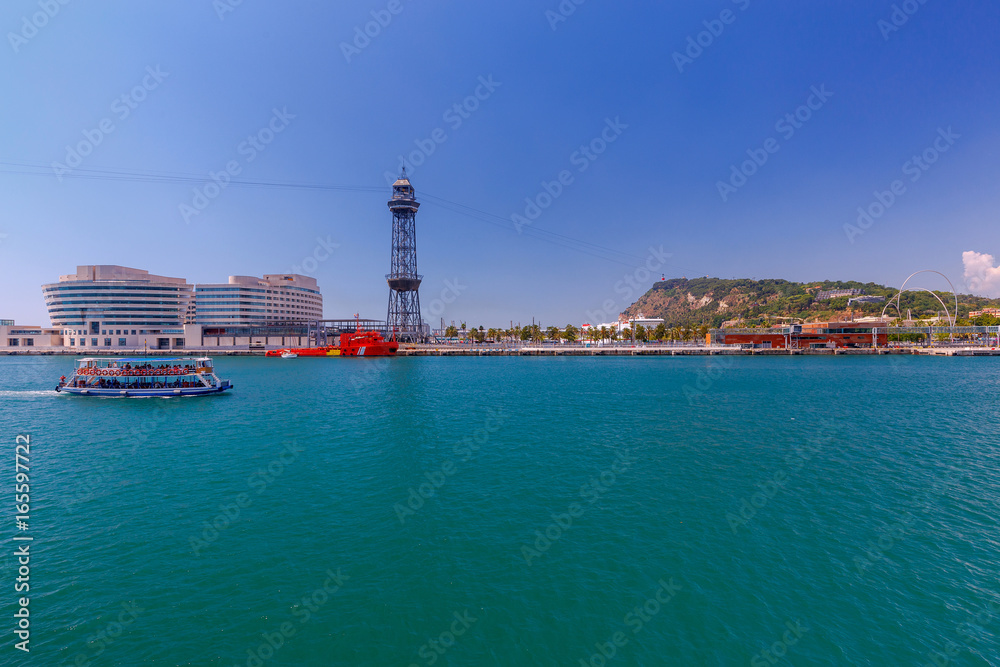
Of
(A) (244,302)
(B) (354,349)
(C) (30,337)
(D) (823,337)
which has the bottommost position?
(B) (354,349)

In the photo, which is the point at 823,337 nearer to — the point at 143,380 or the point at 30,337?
the point at 143,380

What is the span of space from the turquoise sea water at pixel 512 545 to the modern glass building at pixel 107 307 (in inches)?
6053

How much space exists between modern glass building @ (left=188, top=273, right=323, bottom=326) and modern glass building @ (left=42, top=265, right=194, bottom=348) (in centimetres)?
1165

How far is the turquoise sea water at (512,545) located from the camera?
410 inches

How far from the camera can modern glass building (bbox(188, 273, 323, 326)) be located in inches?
6216

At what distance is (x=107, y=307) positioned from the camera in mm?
149125

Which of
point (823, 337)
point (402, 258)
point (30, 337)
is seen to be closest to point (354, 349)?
→ point (402, 258)

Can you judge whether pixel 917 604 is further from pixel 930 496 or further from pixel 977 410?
pixel 977 410

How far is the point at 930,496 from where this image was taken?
19344 mm

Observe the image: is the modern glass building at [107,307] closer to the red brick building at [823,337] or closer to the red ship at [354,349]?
the red ship at [354,349]

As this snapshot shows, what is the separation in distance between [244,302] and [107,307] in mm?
46605

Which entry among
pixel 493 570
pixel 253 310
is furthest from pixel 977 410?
pixel 253 310

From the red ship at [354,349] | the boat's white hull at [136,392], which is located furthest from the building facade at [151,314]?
the boat's white hull at [136,392]

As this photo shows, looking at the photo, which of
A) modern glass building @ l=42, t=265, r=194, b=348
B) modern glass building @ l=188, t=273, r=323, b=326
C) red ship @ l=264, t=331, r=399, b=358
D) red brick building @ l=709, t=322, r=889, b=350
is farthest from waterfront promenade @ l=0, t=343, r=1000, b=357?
modern glass building @ l=188, t=273, r=323, b=326
